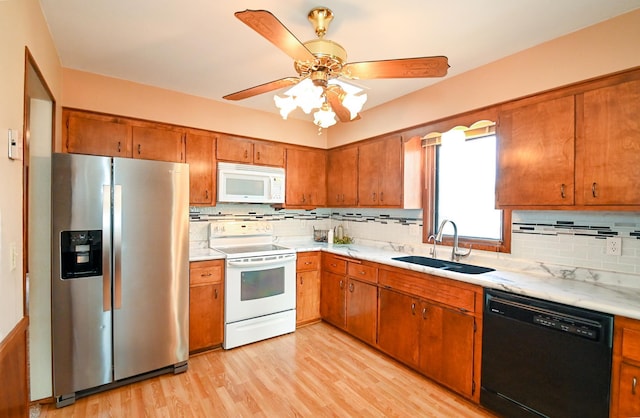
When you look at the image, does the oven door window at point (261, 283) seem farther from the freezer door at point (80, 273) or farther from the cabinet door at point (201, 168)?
the freezer door at point (80, 273)

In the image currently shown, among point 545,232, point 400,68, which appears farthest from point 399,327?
point 400,68

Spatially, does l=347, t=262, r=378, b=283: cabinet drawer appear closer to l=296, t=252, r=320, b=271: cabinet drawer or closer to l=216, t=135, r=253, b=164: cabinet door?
l=296, t=252, r=320, b=271: cabinet drawer

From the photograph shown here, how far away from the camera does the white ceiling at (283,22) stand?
1.76 meters

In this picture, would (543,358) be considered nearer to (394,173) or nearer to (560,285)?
(560,285)

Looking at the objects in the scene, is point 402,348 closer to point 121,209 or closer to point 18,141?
point 121,209

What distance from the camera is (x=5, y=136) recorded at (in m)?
1.23

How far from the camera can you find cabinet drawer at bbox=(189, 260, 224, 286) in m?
2.87

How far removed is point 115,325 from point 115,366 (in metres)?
0.32

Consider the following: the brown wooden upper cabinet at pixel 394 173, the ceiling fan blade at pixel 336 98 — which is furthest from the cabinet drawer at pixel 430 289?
the ceiling fan blade at pixel 336 98

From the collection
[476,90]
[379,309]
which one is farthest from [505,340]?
[476,90]

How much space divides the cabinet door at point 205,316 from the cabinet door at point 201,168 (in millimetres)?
936

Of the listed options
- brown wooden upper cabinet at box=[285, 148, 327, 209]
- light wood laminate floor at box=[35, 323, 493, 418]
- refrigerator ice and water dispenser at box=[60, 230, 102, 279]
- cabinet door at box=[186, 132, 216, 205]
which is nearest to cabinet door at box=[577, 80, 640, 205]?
light wood laminate floor at box=[35, 323, 493, 418]

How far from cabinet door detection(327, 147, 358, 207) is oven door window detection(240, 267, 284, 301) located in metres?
1.22

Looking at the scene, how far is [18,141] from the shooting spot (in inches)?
54.1
